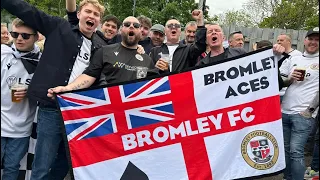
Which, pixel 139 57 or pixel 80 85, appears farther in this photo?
pixel 139 57

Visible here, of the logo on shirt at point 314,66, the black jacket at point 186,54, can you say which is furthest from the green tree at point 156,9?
the logo on shirt at point 314,66

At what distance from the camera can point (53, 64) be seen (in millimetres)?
3445

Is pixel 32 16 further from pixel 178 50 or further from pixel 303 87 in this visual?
pixel 303 87

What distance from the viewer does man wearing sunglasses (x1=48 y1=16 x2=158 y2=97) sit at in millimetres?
3541

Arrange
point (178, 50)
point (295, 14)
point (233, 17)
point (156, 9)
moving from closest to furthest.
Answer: point (178, 50) → point (295, 14) → point (156, 9) → point (233, 17)

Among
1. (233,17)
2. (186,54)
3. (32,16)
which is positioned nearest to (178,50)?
(186,54)

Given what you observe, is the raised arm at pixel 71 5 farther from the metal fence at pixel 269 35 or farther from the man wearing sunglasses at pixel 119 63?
the metal fence at pixel 269 35

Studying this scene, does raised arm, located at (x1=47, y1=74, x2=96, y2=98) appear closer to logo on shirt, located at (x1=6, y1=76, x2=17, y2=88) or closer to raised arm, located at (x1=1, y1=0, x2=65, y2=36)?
logo on shirt, located at (x1=6, y1=76, x2=17, y2=88)

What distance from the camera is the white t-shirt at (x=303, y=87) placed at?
173 inches

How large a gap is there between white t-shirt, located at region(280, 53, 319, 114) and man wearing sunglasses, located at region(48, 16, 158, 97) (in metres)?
1.90

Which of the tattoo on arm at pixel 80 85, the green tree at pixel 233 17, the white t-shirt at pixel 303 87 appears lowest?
the green tree at pixel 233 17

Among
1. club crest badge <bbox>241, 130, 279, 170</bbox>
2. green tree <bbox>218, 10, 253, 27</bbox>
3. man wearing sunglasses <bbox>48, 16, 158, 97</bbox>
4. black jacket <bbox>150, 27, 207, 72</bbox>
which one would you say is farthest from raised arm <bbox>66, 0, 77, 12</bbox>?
Result: green tree <bbox>218, 10, 253, 27</bbox>

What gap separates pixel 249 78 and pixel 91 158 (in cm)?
176

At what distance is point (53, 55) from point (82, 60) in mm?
280
